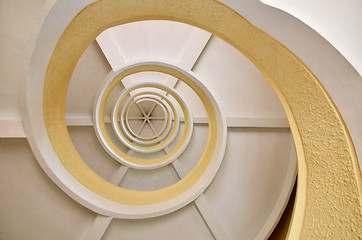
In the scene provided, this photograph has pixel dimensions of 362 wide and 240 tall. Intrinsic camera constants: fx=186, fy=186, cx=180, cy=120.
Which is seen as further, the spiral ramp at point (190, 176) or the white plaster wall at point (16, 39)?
the spiral ramp at point (190, 176)

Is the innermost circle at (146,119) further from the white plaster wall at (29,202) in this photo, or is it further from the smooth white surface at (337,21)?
the smooth white surface at (337,21)

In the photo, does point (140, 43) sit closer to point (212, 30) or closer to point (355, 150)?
point (212, 30)

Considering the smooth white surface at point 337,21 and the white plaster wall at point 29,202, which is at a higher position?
the smooth white surface at point 337,21

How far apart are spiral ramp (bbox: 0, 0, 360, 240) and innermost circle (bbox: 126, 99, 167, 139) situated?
222 inches

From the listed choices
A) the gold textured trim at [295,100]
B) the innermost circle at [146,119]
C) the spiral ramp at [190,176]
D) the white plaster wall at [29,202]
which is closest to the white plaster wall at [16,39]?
the spiral ramp at [190,176]

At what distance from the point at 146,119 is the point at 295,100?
8.82 meters

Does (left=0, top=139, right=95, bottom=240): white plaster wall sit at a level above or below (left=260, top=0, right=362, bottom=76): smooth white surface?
below

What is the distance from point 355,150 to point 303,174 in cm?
46

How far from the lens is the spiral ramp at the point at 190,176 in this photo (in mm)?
1734

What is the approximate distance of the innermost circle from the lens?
31.3ft

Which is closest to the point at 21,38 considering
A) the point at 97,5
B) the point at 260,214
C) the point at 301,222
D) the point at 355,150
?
the point at 97,5

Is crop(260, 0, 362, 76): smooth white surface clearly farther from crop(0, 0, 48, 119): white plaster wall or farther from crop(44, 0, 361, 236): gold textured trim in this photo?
crop(0, 0, 48, 119): white plaster wall

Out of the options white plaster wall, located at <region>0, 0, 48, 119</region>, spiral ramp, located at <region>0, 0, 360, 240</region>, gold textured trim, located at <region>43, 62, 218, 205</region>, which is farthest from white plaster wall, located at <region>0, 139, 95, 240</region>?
white plaster wall, located at <region>0, 0, 48, 119</region>

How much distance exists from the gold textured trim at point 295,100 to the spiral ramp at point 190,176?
0.22m
